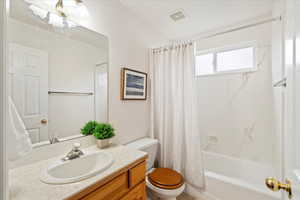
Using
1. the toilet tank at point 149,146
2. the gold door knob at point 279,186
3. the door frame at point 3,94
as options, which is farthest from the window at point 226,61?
the door frame at point 3,94

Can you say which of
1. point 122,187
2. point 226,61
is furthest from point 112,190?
point 226,61

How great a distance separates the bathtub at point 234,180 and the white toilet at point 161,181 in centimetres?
46

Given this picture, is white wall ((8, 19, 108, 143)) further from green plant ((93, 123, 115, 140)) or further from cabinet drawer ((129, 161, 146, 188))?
cabinet drawer ((129, 161, 146, 188))

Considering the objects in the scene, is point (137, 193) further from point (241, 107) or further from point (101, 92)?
point (241, 107)

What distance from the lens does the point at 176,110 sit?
175cm

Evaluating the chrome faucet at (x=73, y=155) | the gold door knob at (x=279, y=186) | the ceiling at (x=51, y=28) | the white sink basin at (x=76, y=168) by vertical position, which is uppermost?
the ceiling at (x=51, y=28)

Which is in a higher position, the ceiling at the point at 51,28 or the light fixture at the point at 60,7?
the light fixture at the point at 60,7

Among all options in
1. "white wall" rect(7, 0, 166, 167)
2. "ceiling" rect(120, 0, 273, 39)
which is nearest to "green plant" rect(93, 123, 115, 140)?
"white wall" rect(7, 0, 166, 167)

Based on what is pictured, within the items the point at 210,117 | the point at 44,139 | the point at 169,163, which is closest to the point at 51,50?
the point at 44,139

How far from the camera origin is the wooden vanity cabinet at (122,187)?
76 cm

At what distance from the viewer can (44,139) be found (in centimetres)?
104

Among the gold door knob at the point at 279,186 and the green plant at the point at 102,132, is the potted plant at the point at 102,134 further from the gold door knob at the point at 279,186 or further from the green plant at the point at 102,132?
the gold door knob at the point at 279,186

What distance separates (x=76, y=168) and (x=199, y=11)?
2186mm

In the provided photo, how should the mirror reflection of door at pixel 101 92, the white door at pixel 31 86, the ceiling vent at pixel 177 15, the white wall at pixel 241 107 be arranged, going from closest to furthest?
the white door at pixel 31 86, the mirror reflection of door at pixel 101 92, the ceiling vent at pixel 177 15, the white wall at pixel 241 107
